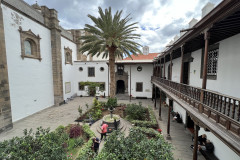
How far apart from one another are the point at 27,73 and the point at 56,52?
474 cm

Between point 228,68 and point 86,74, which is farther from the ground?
point 228,68

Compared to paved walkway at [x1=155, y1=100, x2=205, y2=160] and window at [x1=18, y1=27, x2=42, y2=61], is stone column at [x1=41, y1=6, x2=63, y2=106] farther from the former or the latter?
paved walkway at [x1=155, y1=100, x2=205, y2=160]

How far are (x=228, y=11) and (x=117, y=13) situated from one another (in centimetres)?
1050

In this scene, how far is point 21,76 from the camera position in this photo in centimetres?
1049

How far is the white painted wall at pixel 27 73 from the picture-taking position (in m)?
9.47

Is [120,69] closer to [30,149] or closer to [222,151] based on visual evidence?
[222,151]

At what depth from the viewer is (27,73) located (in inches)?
438

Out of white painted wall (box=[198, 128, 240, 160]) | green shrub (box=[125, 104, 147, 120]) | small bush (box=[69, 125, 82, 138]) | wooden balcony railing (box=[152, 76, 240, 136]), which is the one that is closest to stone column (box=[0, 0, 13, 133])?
small bush (box=[69, 125, 82, 138])

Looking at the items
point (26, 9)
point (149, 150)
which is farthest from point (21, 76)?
point (149, 150)

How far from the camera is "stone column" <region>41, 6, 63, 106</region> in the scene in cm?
1381

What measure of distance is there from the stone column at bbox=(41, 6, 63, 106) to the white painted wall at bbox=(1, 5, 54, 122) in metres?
0.48

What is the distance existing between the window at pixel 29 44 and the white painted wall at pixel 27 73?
0.33m

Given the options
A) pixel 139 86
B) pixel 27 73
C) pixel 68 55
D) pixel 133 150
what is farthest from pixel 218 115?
pixel 68 55

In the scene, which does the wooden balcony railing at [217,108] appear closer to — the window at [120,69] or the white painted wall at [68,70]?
the window at [120,69]
